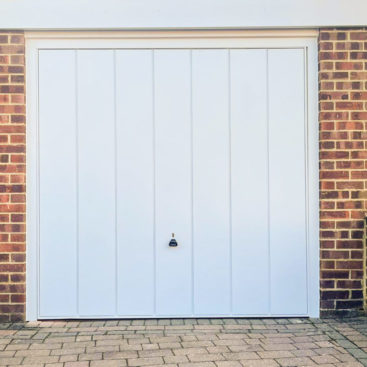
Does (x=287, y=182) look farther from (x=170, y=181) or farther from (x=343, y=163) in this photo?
(x=170, y=181)

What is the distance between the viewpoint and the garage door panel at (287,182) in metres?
5.11

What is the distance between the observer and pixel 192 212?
5090 mm

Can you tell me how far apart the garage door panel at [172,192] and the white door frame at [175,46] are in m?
0.23

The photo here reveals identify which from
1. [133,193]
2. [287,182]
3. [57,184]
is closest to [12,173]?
[57,184]

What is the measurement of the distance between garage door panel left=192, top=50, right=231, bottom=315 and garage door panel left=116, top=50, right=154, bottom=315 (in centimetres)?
41

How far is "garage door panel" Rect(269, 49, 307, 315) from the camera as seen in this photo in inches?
201

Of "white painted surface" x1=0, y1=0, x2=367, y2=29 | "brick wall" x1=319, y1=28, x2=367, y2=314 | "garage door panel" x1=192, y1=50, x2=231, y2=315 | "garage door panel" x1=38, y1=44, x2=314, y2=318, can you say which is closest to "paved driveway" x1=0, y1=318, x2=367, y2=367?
"garage door panel" x1=38, y1=44, x2=314, y2=318

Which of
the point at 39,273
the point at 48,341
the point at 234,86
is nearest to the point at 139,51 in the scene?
the point at 234,86

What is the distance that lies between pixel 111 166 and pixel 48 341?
1.57 meters

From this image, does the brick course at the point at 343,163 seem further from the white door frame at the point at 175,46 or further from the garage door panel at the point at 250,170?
the garage door panel at the point at 250,170

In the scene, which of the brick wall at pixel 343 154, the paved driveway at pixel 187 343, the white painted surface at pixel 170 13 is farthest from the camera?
the brick wall at pixel 343 154

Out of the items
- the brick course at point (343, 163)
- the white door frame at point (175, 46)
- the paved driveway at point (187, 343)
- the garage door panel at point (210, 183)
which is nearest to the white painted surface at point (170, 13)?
the white door frame at point (175, 46)

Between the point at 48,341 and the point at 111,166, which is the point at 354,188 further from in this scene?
the point at 48,341

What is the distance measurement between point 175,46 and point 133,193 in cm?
137
